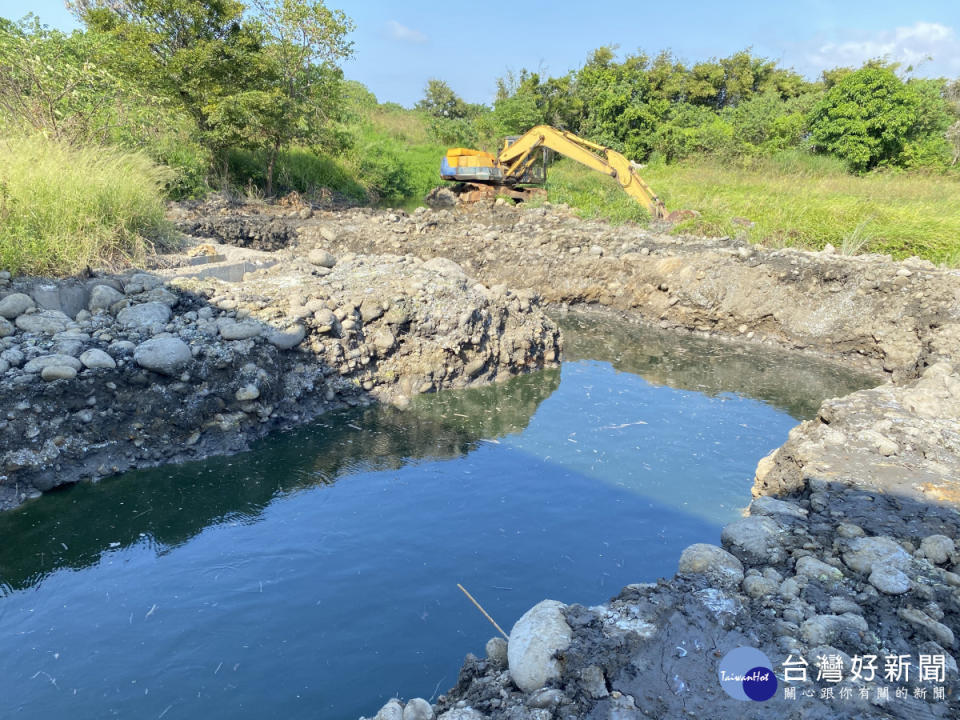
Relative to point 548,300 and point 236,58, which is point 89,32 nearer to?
point 236,58

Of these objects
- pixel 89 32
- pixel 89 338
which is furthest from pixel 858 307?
pixel 89 32

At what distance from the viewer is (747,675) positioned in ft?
8.14

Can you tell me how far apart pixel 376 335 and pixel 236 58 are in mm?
10054

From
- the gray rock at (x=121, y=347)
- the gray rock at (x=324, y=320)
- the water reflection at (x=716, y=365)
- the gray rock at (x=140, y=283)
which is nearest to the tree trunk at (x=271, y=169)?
the water reflection at (x=716, y=365)

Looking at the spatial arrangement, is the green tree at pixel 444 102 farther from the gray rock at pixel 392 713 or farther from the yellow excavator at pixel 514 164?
the gray rock at pixel 392 713

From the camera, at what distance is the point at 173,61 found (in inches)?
500

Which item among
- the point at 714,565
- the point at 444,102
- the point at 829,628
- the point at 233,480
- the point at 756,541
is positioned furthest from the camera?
the point at 444,102

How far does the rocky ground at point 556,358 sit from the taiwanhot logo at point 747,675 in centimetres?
4

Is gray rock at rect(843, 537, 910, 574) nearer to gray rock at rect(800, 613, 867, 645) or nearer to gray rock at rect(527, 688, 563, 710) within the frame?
gray rock at rect(800, 613, 867, 645)

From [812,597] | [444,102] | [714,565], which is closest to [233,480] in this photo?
[714,565]

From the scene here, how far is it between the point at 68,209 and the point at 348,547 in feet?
16.7

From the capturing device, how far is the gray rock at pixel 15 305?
5.42 meters

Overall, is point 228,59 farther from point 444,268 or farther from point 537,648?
point 537,648

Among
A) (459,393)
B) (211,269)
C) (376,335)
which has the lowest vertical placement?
(459,393)
